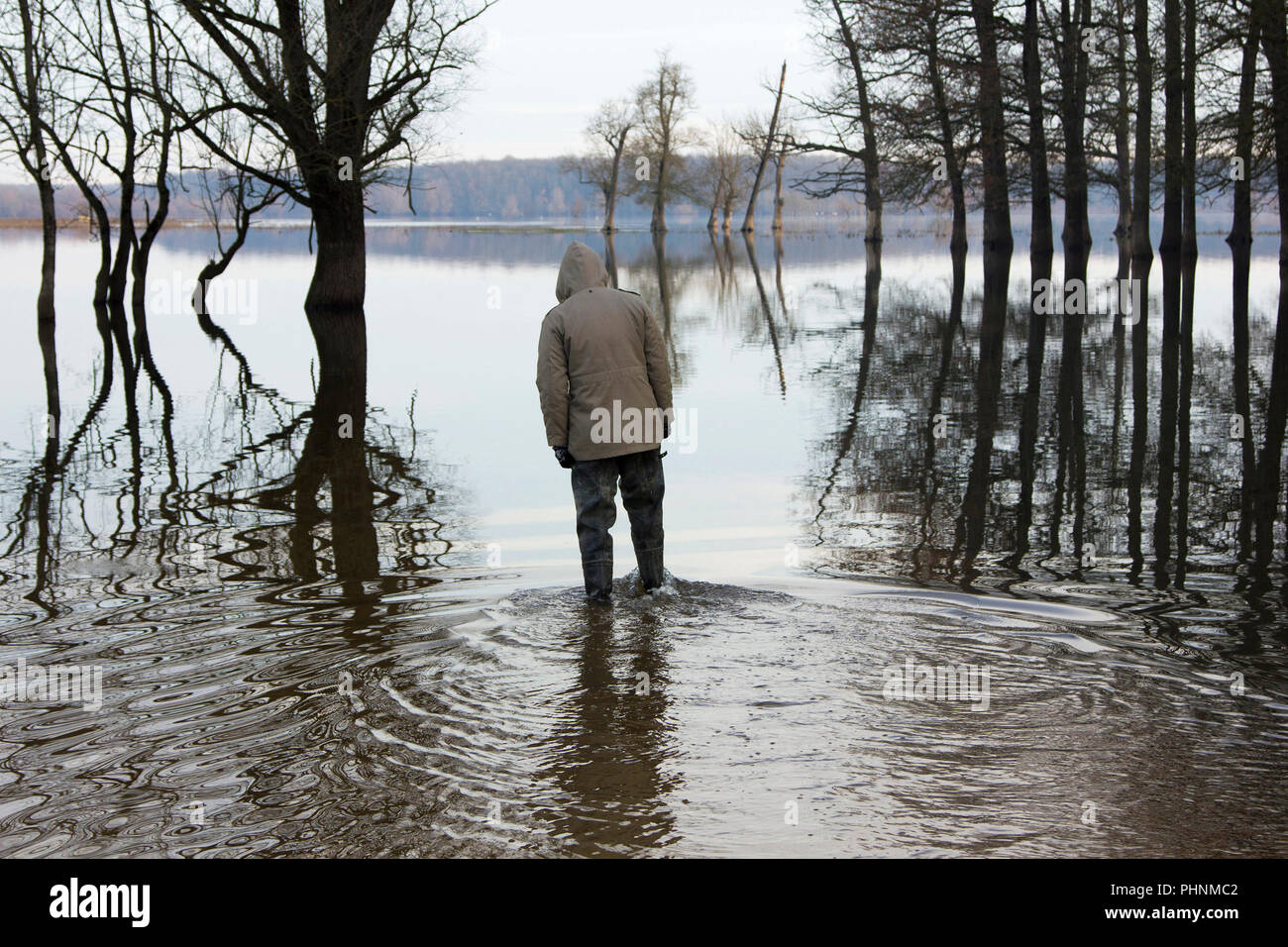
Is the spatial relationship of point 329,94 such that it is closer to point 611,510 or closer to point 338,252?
point 338,252

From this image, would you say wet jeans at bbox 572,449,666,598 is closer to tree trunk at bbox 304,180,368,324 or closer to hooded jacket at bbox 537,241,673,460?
hooded jacket at bbox 537,241,673,460

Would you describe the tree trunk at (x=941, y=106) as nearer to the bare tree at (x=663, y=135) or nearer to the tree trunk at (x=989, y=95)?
the tree trunk at (x=989, y=95)

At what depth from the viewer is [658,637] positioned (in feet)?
20.1

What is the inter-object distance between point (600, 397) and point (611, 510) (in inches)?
24.6

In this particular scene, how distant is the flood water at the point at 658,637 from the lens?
13.5 ft

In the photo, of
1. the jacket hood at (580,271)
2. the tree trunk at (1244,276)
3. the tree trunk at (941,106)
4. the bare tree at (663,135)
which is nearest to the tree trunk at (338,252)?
the tree trunk at (941,106)

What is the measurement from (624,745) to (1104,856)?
5.66ft

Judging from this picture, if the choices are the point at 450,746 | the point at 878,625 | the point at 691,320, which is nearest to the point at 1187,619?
the point at 878,625

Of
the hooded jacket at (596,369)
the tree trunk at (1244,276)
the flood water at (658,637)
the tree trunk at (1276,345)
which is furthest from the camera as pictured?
the tree trunk at (1244,276)

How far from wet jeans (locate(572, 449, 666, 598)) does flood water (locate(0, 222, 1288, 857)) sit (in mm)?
222

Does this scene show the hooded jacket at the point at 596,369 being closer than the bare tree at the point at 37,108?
Yes

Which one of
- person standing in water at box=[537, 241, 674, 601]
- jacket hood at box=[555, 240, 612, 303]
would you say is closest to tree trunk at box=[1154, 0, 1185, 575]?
person standing in water at box=[537, 241, 674, 601]

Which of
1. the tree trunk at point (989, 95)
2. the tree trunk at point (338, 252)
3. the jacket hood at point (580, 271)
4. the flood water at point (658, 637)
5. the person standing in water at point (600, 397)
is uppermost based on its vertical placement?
the tree trunk at point (989, 95)

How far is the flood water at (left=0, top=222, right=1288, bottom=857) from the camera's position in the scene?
13.5ft
